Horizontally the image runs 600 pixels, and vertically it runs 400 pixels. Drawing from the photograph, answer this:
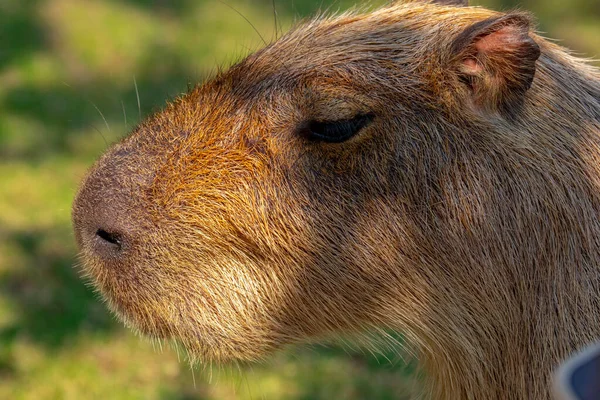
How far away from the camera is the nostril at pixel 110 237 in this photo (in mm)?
2557

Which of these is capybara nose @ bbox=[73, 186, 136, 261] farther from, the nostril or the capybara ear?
the capybara ear

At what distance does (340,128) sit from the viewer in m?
2.45

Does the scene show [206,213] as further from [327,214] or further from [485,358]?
[485,358]

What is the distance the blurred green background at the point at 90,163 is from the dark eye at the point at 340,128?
0.64 m

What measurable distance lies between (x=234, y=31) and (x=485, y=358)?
6562mm

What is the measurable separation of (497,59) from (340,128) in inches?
19.1

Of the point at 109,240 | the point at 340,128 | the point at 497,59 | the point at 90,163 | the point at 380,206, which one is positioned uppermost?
the point at 497,59

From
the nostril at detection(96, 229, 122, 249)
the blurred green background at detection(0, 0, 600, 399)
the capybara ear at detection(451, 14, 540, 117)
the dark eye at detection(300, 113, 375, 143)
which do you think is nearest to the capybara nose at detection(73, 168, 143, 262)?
the nostril at detection(96, 229, 122, 249)

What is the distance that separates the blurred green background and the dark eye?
0.64 metres

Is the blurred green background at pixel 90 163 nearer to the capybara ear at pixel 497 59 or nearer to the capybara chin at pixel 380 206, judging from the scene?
the capybara chin at pixel 380 206

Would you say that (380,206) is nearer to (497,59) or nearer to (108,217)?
(497,59)

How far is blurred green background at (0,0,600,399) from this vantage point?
4.49 metres

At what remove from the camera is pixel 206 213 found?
8.27 feet

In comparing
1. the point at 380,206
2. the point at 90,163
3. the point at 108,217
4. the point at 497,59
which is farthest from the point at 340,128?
the point at 90,163
